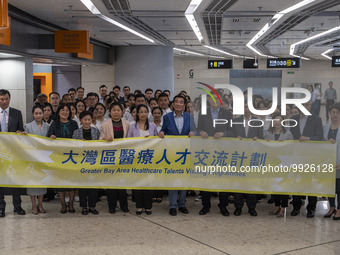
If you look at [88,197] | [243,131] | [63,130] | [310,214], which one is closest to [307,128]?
[243,131]

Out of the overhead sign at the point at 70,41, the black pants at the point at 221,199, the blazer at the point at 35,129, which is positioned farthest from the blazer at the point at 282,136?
the overhead sign at the point at 70,41

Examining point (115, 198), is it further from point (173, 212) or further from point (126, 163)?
point (173, 212)

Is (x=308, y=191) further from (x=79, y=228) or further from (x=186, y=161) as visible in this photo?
(x=79, y=228)

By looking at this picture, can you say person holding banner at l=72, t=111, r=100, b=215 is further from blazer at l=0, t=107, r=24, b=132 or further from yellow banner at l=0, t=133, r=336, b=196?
blazer at l=0, t=107, r=24, b=132

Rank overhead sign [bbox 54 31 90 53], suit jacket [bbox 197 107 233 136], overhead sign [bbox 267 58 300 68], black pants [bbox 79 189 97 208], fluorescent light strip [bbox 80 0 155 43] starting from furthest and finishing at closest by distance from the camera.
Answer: overhead sign [bbox 267 58 300 68]
overhead sign [bbox 54 31 90 53]
fluorescent light strip [bbox 80 0 155 43]
black pants [bbox 79 189 97 208]
suit jacket [bbox 197 107 233 136]

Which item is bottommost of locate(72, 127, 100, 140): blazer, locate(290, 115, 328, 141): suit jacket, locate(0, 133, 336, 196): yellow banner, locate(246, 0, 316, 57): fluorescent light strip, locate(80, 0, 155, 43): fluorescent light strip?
locate(0, 133, 336, 196): yellow banner

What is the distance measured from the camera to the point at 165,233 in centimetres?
570

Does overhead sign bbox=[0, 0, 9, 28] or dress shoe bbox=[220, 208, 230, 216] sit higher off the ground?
overhead sign bbox=[0, 0, 9, 28]

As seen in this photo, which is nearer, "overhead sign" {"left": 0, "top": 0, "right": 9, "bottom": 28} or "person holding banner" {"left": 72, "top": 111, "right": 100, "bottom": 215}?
"person holding banner" {"left": 72, "top": 111, "right": 100, "bottom": 215}

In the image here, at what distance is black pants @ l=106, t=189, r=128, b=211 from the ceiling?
502 centimetres

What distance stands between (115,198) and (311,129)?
9.51ft

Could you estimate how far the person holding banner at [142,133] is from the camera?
657 cm

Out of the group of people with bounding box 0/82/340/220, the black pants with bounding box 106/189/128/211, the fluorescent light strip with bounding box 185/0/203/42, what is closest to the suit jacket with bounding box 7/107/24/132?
the group of people with bounding box 0/82/340/220

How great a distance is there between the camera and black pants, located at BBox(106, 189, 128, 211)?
6586 millimetres
